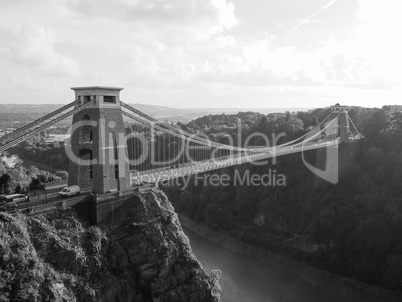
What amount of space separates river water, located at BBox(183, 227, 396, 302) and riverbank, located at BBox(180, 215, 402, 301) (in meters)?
0.38

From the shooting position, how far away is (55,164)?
5072cm

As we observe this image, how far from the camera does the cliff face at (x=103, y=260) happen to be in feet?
36.5

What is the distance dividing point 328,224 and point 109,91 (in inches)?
828

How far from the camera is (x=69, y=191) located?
1473 centimetres

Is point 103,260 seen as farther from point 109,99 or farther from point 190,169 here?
point 190,169

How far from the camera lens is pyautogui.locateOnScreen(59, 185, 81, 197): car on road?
48.0 feet

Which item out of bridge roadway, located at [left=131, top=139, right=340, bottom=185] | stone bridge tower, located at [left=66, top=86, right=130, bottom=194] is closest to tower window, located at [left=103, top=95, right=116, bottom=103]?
stone bridge tower, located at [left=66, top=86, right=130, bottom=194]

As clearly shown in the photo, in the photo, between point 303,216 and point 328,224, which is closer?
point 328,224

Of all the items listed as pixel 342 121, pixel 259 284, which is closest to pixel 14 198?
A: pixel 259 284

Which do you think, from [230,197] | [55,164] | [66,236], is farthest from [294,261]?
[55,164]

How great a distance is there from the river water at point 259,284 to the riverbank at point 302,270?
38cm

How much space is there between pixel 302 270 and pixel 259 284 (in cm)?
413

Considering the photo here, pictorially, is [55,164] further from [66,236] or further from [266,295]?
[66,236]

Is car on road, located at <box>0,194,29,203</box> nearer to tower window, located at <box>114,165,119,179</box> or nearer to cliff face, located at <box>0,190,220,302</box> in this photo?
cliff face, located at <box>0,190,220,302</box>
